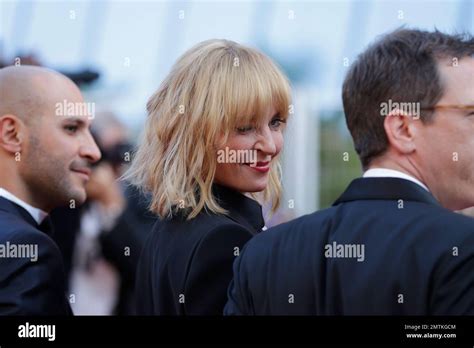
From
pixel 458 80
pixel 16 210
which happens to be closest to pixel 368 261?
pixel 458 80

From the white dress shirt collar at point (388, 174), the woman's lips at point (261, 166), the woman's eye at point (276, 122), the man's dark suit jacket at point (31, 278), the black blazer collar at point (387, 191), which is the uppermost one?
the woman's eye at point (276, 122)

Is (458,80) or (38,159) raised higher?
(458,80)

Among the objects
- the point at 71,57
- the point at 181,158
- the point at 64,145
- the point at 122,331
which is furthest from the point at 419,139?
the point at 71,57

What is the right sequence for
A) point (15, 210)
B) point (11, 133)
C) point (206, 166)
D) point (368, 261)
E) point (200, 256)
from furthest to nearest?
point (11, 133) → point (15, 210) → point (206, 166) → point (200, 256) → point (368, 261)

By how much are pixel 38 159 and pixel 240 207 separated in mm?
663

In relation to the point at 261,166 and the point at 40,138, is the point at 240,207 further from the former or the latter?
the point at 40,138

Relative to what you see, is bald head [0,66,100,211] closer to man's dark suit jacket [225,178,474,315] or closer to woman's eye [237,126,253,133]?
woman's eye [237,126,253,133]

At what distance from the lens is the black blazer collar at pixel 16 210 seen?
7.54 feet

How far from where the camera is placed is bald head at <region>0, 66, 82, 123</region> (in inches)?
98.8

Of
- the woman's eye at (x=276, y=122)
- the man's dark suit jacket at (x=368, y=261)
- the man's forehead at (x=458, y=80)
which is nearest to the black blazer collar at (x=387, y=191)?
the man's dark suit jacket at (x=368, y=261)

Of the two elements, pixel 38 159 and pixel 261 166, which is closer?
pixel 261 166

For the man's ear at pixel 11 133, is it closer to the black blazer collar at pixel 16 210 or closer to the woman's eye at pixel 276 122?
the black blazer collar at pixel 16 210

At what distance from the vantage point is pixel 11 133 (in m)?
2.50

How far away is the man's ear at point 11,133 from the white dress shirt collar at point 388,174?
1.05 metres
